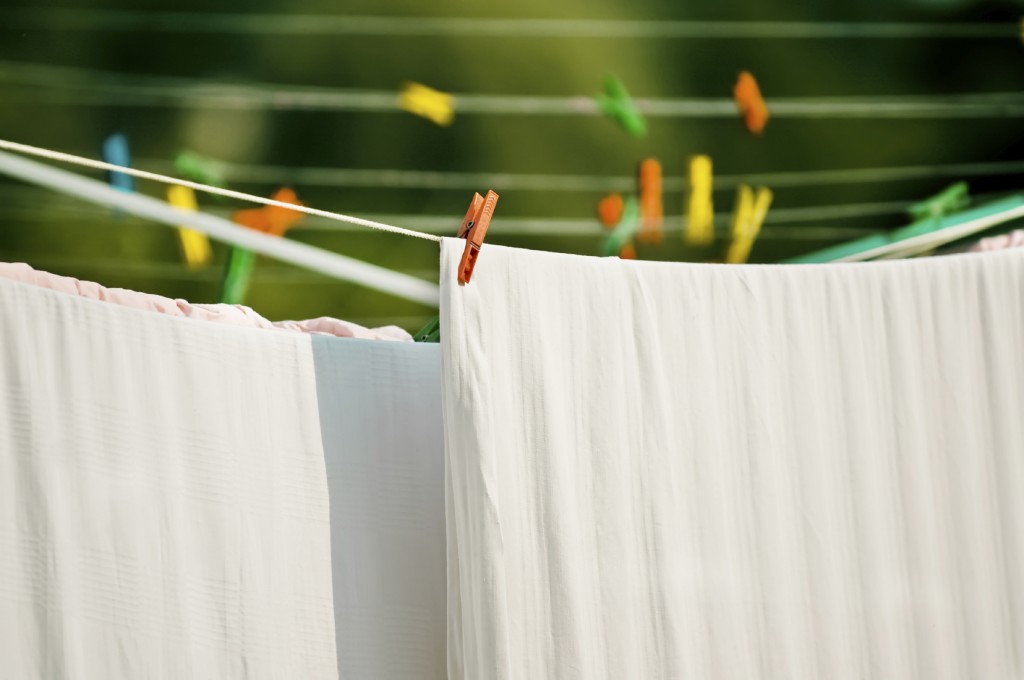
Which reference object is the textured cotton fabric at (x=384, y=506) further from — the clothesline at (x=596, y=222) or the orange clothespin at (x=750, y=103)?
the orange clothespin at (x=750, y=103)

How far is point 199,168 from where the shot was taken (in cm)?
175

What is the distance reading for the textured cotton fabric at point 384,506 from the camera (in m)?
1.30

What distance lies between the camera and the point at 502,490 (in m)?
1.28

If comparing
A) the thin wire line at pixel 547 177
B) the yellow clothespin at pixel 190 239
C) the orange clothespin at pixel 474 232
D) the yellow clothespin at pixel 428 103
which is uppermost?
the yellow clothespin at pixel 428 103

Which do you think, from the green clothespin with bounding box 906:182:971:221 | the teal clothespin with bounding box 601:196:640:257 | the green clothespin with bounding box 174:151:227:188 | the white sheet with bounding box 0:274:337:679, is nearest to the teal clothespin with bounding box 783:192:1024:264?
the green clothespin with bounding box 906:182:971:221

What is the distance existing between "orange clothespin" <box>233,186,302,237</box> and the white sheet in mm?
491

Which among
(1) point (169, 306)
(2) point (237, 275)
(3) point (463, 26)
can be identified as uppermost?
(3) point (463, 26)

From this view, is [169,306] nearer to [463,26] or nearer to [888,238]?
[463,26]

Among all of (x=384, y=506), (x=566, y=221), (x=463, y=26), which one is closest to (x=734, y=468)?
(x=384, y=506)

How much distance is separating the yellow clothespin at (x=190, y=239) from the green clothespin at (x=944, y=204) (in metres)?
1.10

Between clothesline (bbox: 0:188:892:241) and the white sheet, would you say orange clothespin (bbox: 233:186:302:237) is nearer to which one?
clothesline (bbox: 0:188:892:241)

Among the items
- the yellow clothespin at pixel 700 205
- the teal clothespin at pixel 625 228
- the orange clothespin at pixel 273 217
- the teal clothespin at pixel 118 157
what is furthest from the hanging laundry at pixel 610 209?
the teal clothespin at pixel 118 157

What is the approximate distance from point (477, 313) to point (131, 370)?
347mm

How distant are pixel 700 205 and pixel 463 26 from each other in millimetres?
456
